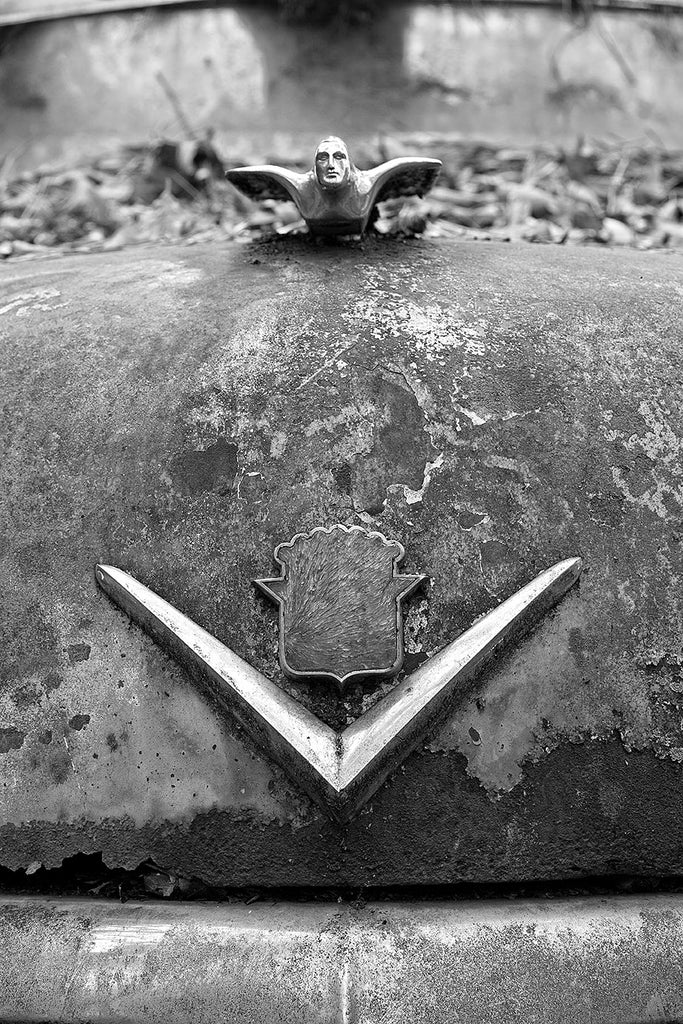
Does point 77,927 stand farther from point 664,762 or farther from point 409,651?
point 664,762

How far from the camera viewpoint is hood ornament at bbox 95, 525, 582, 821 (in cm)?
117

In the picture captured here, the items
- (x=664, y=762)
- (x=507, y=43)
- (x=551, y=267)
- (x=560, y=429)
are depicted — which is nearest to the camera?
(x=664, y=762)

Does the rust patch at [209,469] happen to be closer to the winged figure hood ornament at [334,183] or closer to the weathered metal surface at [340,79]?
the winged figure hood ornament at [334,183]

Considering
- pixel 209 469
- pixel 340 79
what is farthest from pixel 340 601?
pixel 340 79

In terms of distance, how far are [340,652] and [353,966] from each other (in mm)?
324

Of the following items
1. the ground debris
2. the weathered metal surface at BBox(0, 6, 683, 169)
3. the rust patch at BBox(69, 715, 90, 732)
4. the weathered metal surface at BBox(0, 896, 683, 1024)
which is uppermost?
the weathered metal surface at BBox(0, 6, 683, 169)

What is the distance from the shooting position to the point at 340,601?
123cm

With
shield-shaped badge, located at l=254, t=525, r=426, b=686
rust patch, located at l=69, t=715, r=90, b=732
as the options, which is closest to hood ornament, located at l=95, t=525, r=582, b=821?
shield-shaped badge, located at l=254, t=525, r=426, b=686

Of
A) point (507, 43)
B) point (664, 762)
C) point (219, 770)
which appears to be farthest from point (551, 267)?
Answer: point (507, 43)

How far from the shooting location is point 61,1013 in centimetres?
113

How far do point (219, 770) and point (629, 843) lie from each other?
0.47 metres

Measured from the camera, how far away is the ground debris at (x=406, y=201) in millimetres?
2395

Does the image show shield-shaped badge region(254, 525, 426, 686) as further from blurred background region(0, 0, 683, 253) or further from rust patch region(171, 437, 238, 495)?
blurred background region(0, 0, 683, 253)

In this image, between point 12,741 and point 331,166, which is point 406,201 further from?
point 12,741
